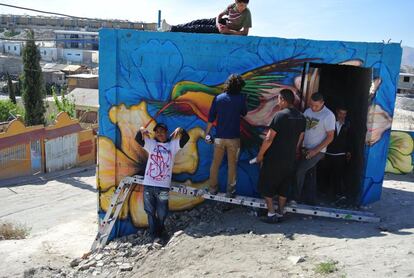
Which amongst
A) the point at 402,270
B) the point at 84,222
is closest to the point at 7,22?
the point at 84,222

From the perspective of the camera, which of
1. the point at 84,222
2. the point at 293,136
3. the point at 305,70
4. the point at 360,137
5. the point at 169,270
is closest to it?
the point at 169,270

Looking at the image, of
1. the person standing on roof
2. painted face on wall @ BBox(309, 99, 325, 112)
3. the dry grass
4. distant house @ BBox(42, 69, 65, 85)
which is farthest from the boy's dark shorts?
distant house @ BBox(42, 69, 65, 85)

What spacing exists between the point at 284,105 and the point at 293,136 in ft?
1.42

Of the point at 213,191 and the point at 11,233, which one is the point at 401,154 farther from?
the point at 11,233

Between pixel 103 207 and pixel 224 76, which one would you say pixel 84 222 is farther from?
pixel 224 76

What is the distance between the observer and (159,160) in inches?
238

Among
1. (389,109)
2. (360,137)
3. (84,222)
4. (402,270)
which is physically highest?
(389,109)

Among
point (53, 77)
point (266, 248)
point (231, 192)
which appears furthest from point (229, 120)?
point (53, 77)

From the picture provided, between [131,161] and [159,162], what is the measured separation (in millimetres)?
1006

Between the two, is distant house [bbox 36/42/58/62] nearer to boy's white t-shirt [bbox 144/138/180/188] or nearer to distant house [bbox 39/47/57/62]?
distant house [bbox 39/47/57/62]

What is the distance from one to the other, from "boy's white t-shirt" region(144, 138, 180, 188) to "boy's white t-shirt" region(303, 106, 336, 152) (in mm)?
1918

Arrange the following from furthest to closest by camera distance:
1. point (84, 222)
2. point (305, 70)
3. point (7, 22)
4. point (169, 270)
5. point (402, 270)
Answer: point (7, 22) < point (84, 222) < point (305, 70) < point (169, 270) < point (402, 270)

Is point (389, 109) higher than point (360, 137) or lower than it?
higher

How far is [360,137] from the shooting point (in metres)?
6.89
